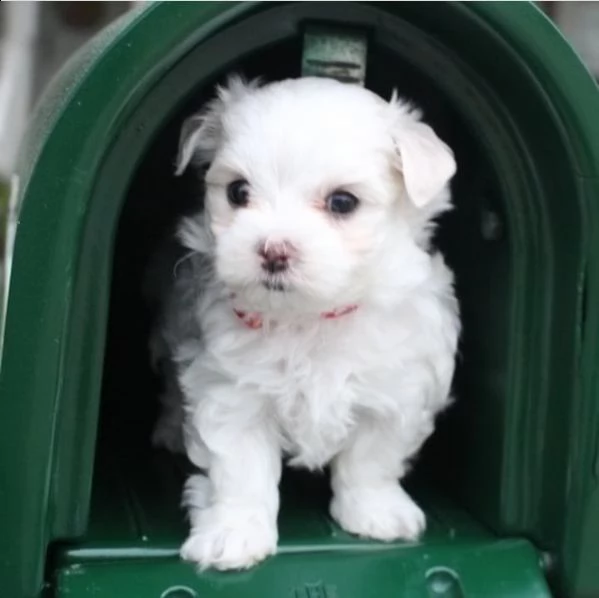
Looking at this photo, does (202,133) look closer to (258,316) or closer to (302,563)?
(258,316)

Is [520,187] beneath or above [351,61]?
beneath

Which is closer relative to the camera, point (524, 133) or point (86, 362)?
point (86, 362)

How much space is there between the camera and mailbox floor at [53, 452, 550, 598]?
144 centimetres

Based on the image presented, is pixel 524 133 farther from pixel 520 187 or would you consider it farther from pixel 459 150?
pixel 459 150

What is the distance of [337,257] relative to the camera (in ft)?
4.54

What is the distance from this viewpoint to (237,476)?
5.06ft

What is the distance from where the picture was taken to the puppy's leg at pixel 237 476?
59.1 inches

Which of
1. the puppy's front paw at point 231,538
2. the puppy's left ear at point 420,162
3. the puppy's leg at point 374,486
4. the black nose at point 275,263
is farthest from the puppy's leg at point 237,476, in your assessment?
the puppy's left ear at point 420,162

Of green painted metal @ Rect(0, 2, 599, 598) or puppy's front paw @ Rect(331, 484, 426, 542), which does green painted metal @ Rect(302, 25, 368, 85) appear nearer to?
green painted metal @ Rect(0, 2, 599, 598)

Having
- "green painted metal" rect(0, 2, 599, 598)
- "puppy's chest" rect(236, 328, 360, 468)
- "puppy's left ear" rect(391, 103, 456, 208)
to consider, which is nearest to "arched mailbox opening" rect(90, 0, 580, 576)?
"green painted metal" rect(0, 2, 599, 598)

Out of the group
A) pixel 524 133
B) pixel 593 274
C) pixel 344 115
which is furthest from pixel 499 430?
pixel 344 115

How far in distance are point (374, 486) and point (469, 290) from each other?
1.21 feet

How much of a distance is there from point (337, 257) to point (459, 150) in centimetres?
50

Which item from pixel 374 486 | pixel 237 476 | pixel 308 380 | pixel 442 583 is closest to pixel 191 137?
pixel 308 380
